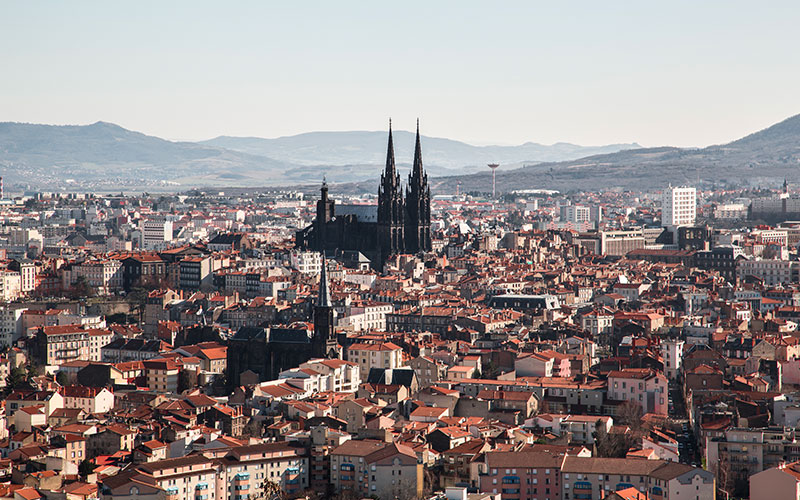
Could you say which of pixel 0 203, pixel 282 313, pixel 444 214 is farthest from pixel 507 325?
pixel 0 203

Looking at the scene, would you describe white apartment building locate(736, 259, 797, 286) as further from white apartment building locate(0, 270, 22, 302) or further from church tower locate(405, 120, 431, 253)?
white apartment building locate(0, 270, 22, 302)

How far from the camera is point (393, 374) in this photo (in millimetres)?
49000

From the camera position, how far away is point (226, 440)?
127 feet

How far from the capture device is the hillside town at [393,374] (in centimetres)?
3666

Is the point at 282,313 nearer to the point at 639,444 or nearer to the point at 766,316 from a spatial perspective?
the point at 766,316

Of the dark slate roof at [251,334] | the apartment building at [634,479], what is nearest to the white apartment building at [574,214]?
the dark slate roof at [251,334]

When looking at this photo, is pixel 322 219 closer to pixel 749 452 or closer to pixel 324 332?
pixel 324 332

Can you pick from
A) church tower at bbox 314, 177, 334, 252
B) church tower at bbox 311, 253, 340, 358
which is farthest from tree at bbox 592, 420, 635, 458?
church tower at bbox 314, 177, 334, 252

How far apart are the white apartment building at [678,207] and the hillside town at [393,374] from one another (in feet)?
158

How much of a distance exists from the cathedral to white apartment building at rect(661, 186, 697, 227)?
5273 centimetres

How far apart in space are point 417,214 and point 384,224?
2.76m

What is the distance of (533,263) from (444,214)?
245 ft

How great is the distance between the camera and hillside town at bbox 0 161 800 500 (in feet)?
120

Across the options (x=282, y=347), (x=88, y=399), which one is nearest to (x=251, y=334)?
(x=282, y=347)
